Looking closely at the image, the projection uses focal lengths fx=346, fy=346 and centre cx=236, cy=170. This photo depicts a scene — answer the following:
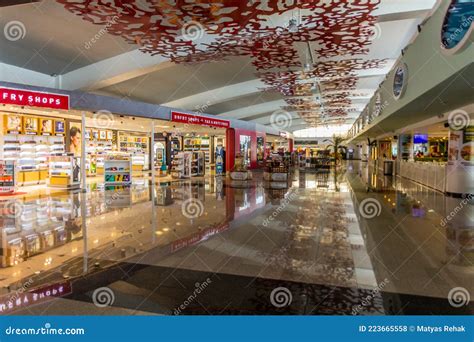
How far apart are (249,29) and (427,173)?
922cm

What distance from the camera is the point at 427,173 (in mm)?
13375

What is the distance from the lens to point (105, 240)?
5.29 m

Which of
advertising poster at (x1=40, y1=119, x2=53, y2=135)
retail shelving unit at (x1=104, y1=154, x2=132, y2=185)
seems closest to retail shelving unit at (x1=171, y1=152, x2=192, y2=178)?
retail shelving unit at (x1=104, y1=154, x2=132, y2=185)

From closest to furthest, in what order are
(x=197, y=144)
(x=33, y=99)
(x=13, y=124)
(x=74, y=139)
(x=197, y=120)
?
(x=33, y=99) → (x=13, y=124) → (x=74, y=139) → (x=197, y=120) → (x=197, y=144)

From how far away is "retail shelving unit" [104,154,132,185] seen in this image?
44.0ft

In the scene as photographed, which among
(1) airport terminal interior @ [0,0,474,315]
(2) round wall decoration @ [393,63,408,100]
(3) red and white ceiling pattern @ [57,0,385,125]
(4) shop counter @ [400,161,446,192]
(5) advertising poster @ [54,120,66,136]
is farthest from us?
(5) advertising poster @ [54,120,66,136]

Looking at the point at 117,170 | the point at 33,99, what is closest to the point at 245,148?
the point at 117,170

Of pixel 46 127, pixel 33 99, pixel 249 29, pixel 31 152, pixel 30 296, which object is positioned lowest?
pixel 30 296

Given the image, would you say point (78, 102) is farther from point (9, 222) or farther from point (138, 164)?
point (138, 164)

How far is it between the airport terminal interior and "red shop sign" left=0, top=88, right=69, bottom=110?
0.04 meters

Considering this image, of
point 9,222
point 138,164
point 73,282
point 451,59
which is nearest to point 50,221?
point 9,222

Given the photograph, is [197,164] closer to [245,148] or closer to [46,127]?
[245,148]

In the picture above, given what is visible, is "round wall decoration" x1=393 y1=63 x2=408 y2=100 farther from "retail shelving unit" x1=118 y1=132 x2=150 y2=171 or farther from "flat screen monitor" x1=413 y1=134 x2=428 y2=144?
"retail shelving unit" x1=118 y1=132 x2=150 y2=171

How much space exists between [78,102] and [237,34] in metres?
5.44
